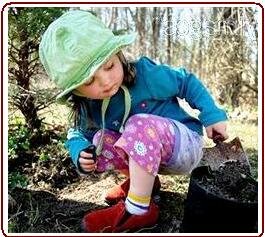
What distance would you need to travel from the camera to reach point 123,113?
2.23 meters

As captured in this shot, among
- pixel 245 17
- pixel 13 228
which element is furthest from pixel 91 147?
pixel 245 17

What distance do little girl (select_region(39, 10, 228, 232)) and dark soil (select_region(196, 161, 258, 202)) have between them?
0.18m

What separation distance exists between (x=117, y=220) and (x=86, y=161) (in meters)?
0.28

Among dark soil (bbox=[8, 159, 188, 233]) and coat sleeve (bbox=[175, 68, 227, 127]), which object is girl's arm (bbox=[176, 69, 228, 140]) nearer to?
coat sleeve (bbox=[175, 68, 227, 127])

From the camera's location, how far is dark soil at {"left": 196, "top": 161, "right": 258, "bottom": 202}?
1840 mm

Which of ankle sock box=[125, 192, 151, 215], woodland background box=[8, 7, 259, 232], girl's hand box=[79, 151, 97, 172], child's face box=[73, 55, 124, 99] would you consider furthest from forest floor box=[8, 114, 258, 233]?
child's face box=[73, 55, 124, 99]

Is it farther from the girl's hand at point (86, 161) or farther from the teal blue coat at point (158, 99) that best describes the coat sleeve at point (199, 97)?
the girl's hand at point (86, 161)

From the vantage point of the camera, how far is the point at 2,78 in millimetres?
2270

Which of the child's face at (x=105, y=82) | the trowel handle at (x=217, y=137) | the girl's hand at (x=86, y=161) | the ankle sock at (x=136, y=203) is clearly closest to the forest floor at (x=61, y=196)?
the ankle sock at (x=136, y=203)

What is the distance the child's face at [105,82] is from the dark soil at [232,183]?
1.59 feet

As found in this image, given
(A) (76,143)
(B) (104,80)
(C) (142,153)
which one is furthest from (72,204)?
(B) (104,80)

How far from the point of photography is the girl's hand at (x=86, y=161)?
212 cm

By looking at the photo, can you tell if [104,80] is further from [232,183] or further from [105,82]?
[232,183]

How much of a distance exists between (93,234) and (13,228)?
14.7 inches
